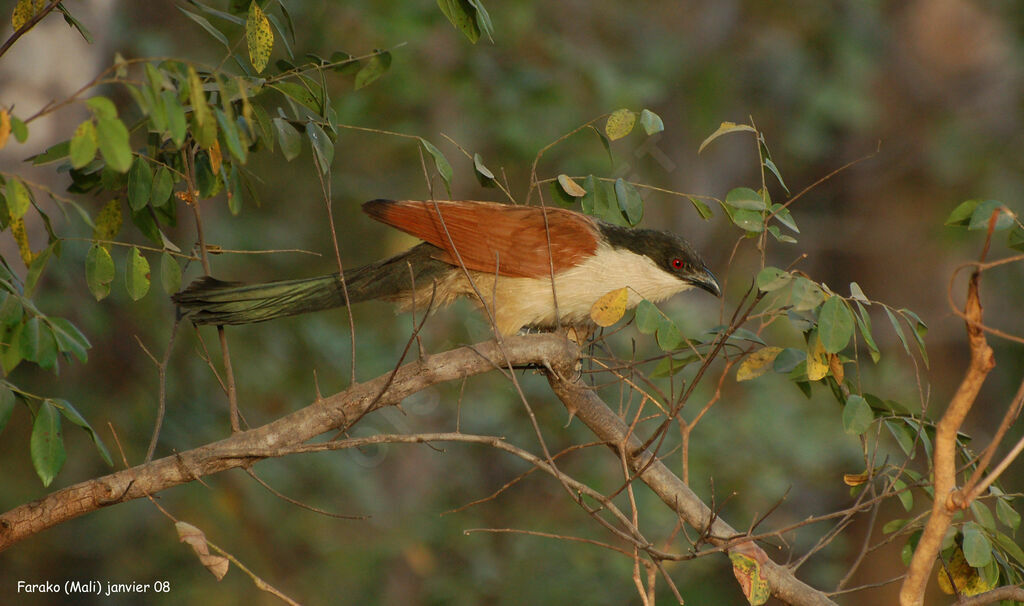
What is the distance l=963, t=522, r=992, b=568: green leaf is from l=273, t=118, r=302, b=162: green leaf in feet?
4.95

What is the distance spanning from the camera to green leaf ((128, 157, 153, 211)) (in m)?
1.76

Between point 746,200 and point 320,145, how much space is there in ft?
2.91

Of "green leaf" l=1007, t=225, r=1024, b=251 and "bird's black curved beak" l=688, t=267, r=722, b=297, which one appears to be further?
"bird's black curved beak" l=688, t=267, r=722, b=297

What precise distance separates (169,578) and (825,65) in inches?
234

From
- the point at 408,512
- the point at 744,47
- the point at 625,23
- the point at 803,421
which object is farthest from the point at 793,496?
the point at 625,23

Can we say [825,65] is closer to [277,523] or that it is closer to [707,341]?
[277,523]

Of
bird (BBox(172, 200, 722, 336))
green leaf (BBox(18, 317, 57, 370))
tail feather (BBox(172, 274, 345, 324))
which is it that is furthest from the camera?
bird (BBox(172, 200, 722, 336))

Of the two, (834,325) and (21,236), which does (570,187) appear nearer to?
(834,325)

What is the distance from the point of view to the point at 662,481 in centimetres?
191

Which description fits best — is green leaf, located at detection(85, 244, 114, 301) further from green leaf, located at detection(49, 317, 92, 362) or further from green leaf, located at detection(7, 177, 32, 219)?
green leaf, located at detection(7, 177, 32, 219)

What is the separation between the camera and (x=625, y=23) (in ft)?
25.5

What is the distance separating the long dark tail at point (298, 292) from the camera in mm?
2113

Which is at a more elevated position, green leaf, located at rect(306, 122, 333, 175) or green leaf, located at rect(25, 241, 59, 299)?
green leaf, located at rect(25, 241, 59, 299)

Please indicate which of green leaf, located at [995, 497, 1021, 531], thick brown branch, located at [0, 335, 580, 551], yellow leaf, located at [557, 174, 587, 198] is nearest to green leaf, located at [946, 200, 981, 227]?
green leaf, located at [995, 497, 1021, 531]
